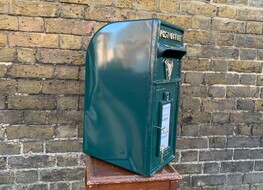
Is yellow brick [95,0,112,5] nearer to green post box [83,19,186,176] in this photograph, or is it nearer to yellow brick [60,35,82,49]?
yellow brick [60,35,82,49]

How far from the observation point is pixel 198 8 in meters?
2.28

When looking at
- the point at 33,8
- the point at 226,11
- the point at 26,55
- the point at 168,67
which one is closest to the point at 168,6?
the point at 226,11

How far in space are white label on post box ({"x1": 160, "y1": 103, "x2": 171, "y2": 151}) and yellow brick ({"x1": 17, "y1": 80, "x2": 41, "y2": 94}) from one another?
1.02m

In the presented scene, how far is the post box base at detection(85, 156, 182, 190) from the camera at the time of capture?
59.3 inches

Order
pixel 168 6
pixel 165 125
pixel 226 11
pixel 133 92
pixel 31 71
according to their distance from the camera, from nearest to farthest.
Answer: pixel 133 92
pixel 165 125
pixel 31 71
pixel 168 6
pixel 226 11

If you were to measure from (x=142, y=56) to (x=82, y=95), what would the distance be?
0.86 m

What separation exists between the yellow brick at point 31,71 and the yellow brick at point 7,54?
0.06 metres

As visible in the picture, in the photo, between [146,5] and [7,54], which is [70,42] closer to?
[7,54]

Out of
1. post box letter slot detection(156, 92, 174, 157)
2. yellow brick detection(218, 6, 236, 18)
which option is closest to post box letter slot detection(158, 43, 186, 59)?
post box letter slot detection(156, 92, 174, 157)

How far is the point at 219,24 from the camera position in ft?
7.66

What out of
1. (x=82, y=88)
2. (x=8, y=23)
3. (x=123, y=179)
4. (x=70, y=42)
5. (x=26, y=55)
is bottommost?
(x=123, y=179)

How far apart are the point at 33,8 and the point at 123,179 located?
4.40 ft

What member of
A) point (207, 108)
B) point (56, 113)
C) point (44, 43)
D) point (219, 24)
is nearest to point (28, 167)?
point (56, 113)

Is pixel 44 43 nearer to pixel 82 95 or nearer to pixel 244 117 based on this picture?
pixel 82 95
